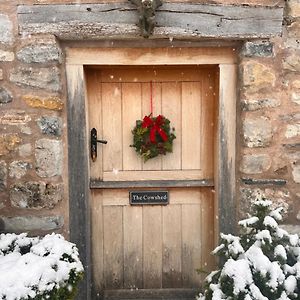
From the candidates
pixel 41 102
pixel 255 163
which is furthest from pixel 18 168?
pixel 255 163

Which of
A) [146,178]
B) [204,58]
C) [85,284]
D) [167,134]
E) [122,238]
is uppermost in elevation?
[204,58]

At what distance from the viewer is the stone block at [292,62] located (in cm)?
375

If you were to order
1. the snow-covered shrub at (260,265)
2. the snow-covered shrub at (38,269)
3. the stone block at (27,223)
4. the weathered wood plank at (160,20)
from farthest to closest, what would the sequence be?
the stone block at (27,223), the weathered wood plank at (160,20), the snow-covered shrub at (260,265), the snow-covered shrub at (38,269)

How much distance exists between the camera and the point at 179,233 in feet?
14.0

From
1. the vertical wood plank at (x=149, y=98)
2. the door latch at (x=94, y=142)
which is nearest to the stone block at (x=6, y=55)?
the door latch at (x=94, y=142)

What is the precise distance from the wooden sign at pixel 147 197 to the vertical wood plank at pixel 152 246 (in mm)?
59

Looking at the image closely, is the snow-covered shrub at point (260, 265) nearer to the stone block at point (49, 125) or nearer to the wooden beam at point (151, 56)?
the wooden beam at point (151, 56)

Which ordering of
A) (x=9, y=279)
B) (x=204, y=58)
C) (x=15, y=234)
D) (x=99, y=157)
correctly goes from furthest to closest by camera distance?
1. (x=99, y=157)
2. (x=204, y=58)
3. (x=15, y=234)
4. (x=9, y=279)

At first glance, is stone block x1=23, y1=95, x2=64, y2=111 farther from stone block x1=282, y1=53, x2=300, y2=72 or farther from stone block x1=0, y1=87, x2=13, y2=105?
stone block x1=282, y1=53, x2=300, y2=72

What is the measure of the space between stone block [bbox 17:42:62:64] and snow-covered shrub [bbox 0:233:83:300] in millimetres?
1302

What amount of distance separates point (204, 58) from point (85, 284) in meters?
2.04

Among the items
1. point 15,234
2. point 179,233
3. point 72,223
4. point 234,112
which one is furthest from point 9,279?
point 234,112

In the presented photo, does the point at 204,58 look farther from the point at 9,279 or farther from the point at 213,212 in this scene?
the point at 9,279

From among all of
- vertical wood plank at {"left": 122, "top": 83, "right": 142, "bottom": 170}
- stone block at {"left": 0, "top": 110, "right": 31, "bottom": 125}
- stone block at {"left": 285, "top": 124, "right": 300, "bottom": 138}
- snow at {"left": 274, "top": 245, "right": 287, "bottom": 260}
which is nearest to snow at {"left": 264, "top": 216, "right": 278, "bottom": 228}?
snow at {"left": 274, "top": 245, "right": 287, "bottom": 260}
